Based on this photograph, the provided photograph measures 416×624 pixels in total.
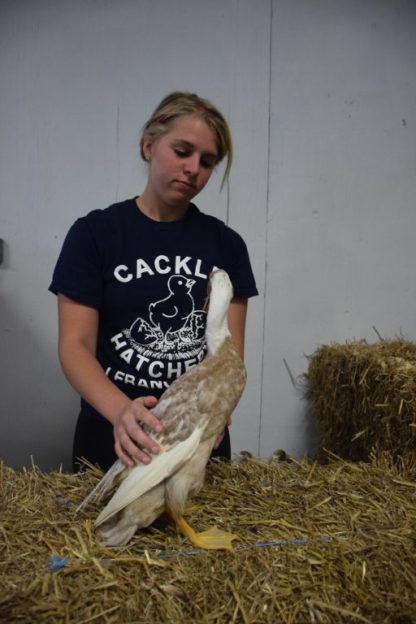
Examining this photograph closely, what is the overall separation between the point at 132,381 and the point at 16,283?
1184 mm

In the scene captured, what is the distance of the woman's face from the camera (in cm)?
113

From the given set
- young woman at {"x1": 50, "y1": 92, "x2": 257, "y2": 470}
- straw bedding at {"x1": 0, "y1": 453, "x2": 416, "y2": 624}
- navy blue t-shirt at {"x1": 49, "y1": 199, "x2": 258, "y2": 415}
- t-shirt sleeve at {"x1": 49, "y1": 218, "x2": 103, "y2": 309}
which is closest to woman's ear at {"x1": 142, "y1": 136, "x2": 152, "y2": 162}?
young woman at {"x1": 50, "y1": 92, "x2": 257, "y2": 470}

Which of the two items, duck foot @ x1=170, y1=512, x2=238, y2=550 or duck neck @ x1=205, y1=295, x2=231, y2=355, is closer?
duck foot @ x1=170, y1=512, x2=238, y2=550

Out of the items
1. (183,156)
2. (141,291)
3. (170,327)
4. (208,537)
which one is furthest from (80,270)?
(208,537)

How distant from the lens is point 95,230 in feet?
4.03

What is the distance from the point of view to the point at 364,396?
6.39ft

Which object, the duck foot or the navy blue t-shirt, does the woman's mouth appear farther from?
the duck foot

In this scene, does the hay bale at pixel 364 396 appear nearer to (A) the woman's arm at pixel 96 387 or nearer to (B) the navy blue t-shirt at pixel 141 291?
(B) the navy blue t-shirt at pixel 141 291

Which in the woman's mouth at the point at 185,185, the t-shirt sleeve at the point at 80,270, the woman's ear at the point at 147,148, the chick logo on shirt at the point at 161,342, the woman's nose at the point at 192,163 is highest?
the woman's ear at the point at 147,148

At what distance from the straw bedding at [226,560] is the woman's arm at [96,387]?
0.19m

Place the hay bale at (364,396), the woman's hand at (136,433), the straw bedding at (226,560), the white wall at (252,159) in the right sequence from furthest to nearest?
the white wall at (252,159) < the hay bale at (364,396) < the woman's hand at (136,433) < the straw bedding at (226,560)

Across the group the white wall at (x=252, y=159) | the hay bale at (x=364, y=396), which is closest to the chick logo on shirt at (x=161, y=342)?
the hay bale at (x=364, y=396)

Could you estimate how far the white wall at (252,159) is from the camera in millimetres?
2123

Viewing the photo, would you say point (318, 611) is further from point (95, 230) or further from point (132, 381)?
point (95, 230)
